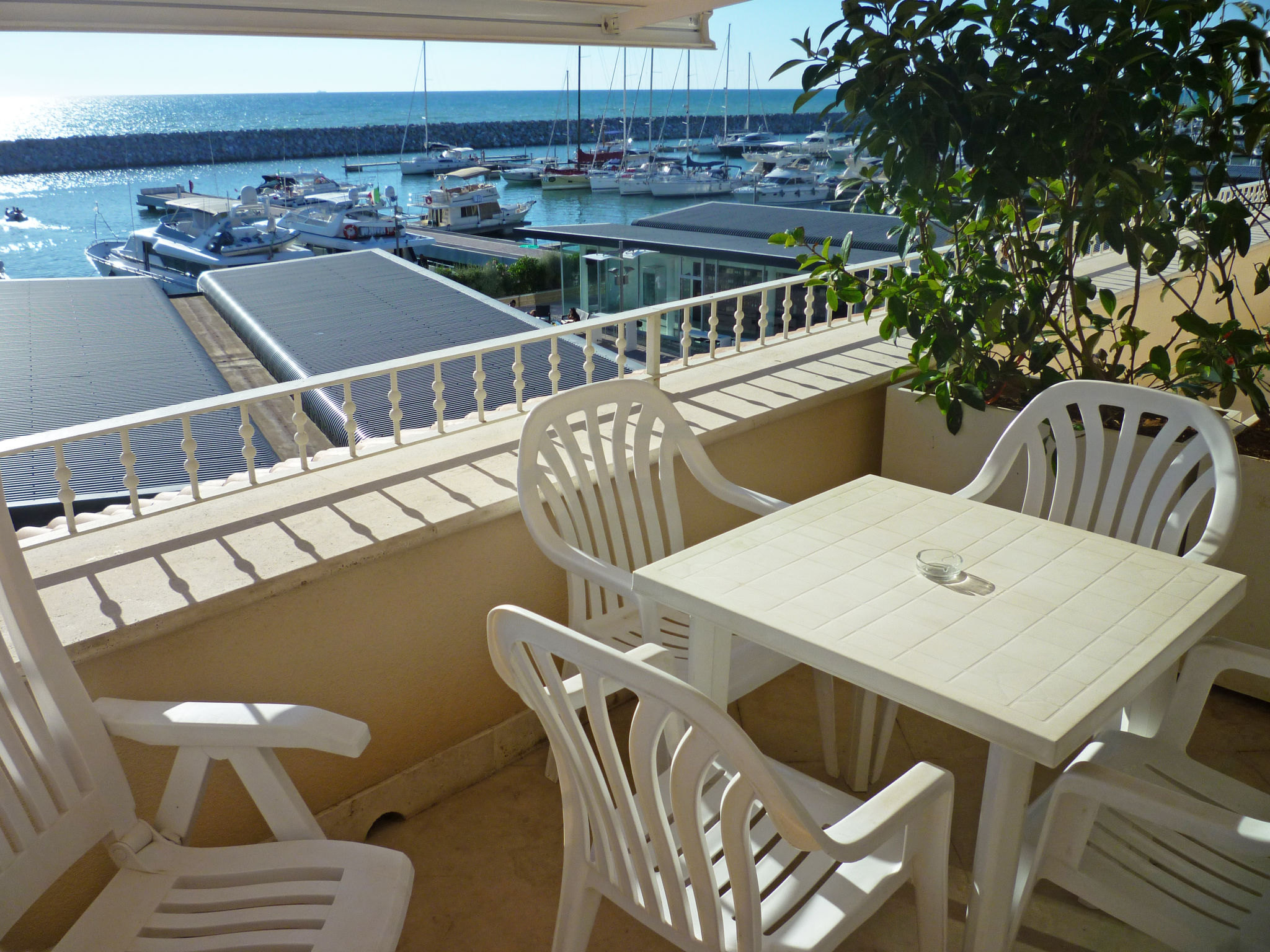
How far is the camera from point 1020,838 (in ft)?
4.82

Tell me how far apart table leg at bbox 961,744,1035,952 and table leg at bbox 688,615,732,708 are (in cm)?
52

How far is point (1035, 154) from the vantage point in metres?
2.50

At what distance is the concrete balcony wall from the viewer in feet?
5.84

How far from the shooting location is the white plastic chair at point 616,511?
2023 mm

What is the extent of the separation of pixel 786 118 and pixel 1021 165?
71345mm

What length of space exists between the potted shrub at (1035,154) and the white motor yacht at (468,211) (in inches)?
1395

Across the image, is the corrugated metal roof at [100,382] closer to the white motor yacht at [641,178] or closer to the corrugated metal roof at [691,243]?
the corrugated metal roof at [691,243]

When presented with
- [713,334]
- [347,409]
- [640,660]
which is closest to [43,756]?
[640,660]

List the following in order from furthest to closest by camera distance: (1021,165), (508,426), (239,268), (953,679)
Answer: (239,268) → (508,426) → (1021,165) → (953,679)

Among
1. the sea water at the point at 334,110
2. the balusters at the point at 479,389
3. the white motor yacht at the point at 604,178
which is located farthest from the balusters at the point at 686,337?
the sea water at the point at 334,110

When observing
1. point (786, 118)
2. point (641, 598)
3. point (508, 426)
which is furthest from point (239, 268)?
point (786, 118)

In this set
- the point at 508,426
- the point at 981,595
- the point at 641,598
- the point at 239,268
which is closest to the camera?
the point at 981,595

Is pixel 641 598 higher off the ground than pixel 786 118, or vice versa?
pixel 786 118

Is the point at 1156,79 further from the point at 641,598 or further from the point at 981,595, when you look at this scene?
the point at 641,598
